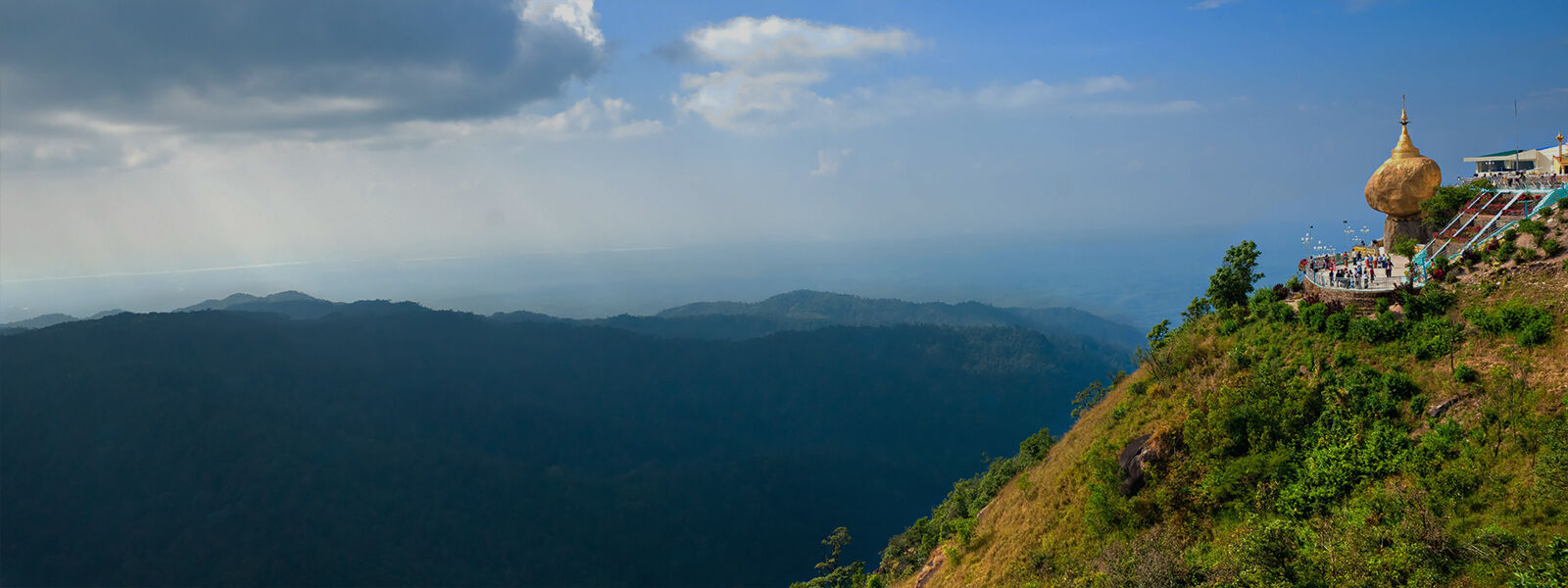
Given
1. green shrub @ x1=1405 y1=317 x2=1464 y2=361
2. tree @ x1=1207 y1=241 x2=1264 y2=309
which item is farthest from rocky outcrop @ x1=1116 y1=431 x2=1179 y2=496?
tree @ x1=1207 y1=241 x2=1264 y2=309

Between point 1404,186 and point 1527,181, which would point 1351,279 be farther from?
point 1527,181

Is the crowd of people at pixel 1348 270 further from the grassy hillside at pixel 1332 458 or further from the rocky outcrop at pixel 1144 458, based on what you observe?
the rocky outcrop at pixel 1144 458

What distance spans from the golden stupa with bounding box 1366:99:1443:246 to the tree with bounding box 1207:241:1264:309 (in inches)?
185

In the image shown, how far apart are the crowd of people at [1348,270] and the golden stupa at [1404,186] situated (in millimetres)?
1140

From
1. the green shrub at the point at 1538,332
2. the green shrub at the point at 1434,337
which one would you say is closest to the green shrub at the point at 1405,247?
the green shrub at the point at 1434,337

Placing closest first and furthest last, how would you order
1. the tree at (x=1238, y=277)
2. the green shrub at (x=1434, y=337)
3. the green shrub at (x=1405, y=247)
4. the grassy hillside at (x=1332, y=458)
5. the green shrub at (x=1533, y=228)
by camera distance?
1. the grassy hillside at (x=1332, y=458)
2. the green shrub at (x=1434, y=337)
3. the green shrub at (x=1533, y=228)
4. the green shrub at (x=1405, y=247)
5. the tree at (x=1238, y=277)

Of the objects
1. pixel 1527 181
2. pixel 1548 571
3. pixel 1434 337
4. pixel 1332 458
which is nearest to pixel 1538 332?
pixel 1434 337

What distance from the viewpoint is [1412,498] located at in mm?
13352

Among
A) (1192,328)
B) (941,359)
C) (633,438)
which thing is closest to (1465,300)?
(1192,328)

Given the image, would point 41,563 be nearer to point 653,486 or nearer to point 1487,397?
point 653,486

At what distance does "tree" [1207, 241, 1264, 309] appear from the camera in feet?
75.8

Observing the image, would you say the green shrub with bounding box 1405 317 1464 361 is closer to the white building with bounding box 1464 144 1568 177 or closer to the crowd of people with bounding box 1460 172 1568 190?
the crowd of people with bounding box 1460 172 1568 190

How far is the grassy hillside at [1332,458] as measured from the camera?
12.2m

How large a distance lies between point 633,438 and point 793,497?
32990 mm
